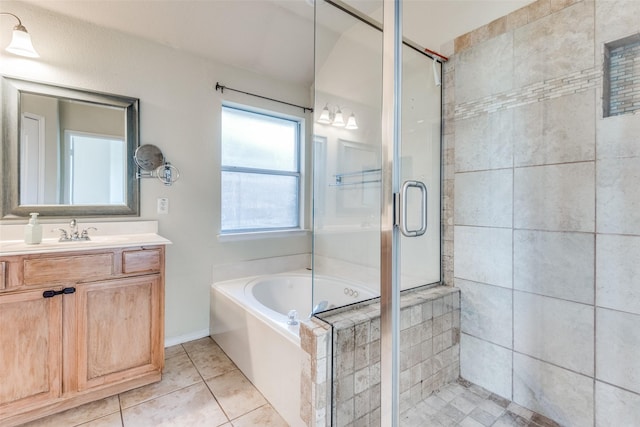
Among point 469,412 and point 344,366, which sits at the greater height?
point 344,366

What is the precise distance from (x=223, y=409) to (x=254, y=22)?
2648 millimetres

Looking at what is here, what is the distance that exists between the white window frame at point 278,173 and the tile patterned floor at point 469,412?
1.76 m

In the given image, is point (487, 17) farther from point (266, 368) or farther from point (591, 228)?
point (266, 368)

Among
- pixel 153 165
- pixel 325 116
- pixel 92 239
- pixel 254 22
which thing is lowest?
pixel 92 239

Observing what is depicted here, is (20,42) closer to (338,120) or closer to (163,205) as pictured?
(163,205)

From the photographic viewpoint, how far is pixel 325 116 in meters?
2.15

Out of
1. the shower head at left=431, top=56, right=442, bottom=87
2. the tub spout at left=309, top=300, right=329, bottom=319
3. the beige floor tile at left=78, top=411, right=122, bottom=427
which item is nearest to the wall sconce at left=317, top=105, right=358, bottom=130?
the shower head at left=431, top=56, right=442, bottom=87

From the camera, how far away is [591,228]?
4.31ft

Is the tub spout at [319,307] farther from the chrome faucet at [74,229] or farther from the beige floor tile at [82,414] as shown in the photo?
the chrome faucet at [74,229]

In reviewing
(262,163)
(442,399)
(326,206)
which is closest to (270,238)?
(262,163)

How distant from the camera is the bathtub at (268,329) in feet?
4.77

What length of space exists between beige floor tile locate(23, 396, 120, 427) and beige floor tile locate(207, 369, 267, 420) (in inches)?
19.7

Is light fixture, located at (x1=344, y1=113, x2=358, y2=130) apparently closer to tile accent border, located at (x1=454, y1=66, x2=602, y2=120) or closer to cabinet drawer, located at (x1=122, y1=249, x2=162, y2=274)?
tile accent border, located at (x1=454, y1=66, x2=602, y2=120)

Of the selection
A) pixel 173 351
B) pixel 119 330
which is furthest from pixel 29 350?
pixel 173 351
